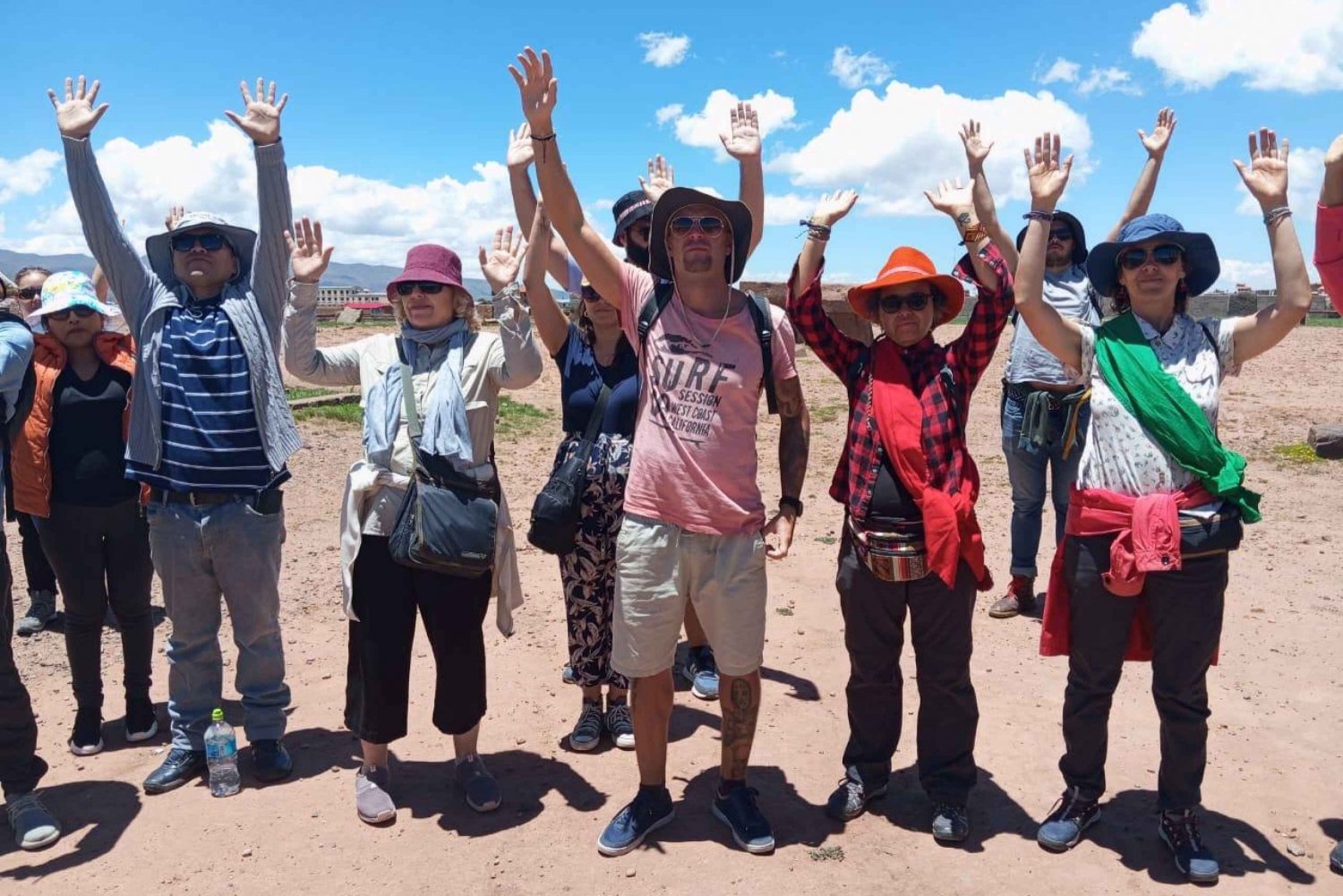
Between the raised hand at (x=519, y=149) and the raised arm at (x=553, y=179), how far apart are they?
60 centimetres

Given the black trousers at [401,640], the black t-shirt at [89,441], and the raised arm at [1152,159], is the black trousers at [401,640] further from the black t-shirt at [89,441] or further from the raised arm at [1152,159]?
the raised arm at [1152,159]

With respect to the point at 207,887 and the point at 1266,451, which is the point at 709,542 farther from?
the point at 1266,451

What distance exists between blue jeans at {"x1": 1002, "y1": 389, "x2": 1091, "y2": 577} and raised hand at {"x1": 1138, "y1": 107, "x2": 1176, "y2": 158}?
4.97ft

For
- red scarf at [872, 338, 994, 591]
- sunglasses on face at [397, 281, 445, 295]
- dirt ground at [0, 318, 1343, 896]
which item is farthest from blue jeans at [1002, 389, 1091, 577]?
sunglasses on face at [397, 281, 445, 295]

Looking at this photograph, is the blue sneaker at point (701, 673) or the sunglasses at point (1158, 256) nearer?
the sunglasses at point (1158, 256)

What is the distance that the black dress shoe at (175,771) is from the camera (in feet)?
13.0

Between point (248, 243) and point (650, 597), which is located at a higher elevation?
point (248, 243)

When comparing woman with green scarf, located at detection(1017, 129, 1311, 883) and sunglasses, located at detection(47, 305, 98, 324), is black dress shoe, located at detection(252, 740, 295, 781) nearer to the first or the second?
sunglasses, located at detection(47, 305, 98, 324)

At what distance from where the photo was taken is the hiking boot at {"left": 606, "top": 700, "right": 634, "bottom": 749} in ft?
14.5

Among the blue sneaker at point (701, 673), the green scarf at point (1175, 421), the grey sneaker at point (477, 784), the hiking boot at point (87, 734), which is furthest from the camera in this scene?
the blue sneaker at point (701, 673)

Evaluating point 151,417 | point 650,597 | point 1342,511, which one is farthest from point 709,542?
point 1342,511

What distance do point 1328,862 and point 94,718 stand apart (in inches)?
195

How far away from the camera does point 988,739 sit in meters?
4.41

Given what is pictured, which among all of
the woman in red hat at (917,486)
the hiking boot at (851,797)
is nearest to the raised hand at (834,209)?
the woman in red hat at (917,486)
